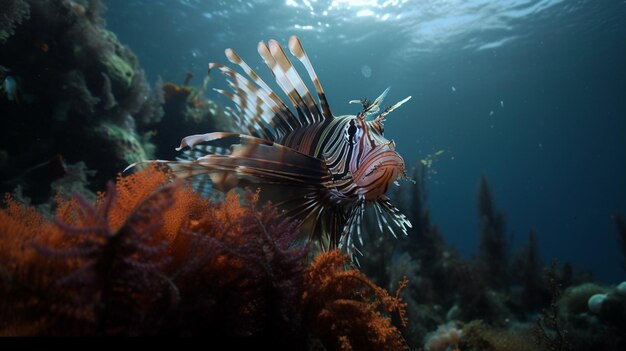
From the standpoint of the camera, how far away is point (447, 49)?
29.1 meters

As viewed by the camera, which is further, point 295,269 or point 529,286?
point 529,286

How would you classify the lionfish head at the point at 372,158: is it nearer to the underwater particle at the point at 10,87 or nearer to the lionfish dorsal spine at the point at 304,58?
the lionfish dorsal spine at the point at 304,58

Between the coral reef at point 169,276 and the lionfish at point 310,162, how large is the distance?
257 millimetres

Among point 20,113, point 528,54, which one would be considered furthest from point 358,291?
point 528,54

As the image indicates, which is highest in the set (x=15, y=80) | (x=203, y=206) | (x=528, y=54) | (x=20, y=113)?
(x=528, y=54)

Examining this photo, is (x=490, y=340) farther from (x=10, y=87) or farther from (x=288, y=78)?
(x=10, y=87)

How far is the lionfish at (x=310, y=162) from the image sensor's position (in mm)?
1804

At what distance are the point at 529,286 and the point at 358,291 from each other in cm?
967

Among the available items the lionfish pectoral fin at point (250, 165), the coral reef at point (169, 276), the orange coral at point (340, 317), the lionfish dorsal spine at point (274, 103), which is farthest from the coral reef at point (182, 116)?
the orange coral at point (340, 317)

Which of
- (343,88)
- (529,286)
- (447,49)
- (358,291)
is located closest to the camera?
(358,291)

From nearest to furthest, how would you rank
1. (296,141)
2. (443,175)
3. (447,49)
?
(296,141)
(447,49)
(443,175)

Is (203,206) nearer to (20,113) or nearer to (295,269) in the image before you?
(295,269)

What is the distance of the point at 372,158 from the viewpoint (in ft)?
6.49

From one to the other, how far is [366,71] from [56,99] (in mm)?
34035
